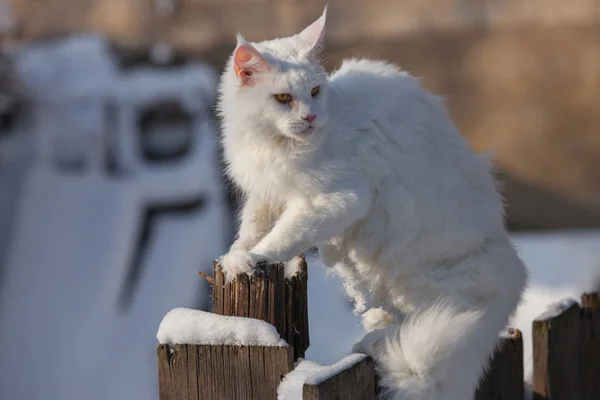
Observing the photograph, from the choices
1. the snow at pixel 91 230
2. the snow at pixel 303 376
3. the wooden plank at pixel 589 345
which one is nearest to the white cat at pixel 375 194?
the snow at pixel 303 376

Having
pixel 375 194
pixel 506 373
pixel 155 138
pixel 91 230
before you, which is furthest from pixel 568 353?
pixel 155 138

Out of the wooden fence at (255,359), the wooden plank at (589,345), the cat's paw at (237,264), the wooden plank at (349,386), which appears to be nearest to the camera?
the wooden plank at (349,386)

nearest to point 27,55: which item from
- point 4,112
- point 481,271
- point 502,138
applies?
point 4,112

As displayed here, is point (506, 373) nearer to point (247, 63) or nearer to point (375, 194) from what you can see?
point (375, 194)

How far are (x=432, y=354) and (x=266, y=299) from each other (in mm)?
441

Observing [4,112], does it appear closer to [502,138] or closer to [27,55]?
[27,55]

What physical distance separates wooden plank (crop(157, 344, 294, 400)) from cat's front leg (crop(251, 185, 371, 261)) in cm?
40

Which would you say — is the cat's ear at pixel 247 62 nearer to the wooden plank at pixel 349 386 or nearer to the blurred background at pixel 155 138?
the wooden plank at pixel 349 386

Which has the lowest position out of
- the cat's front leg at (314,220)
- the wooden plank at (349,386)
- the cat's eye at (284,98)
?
the wooden plank at (349,386)

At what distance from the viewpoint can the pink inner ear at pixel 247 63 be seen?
1.96 meters

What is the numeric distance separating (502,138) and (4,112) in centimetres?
393

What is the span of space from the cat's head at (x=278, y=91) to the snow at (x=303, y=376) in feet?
2.15

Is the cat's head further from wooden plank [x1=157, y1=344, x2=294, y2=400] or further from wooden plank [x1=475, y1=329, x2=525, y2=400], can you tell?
wooden plank [x1=475, y1=329, x2=525, y2=400]

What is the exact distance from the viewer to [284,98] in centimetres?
201
